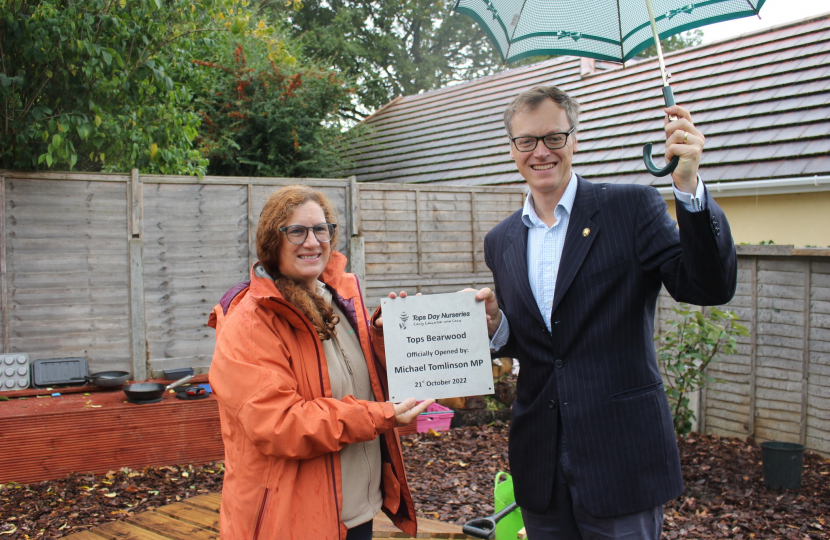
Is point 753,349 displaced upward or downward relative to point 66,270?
downward

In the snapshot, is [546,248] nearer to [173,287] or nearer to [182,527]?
[182,527]

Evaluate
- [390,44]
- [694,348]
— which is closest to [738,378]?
[694,348]

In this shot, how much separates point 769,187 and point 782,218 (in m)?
0.40

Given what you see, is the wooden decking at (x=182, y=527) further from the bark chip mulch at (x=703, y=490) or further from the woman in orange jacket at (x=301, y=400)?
the woman in orange jacket at (x=301, y=400)

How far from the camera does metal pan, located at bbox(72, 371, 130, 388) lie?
5566 mm

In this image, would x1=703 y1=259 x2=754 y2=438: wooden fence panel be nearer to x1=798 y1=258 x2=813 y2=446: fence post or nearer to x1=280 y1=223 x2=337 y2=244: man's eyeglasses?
x1=798 y1=258 x2=813 y2=446: fence post

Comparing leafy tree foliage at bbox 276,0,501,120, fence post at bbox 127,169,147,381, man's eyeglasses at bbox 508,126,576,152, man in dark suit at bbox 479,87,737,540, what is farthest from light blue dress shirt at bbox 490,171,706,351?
leafy tree foliage at bbox 276,0,501,120

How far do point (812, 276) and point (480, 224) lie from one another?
3.91 meters

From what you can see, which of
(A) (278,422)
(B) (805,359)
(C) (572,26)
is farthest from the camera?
(B) (805,359)

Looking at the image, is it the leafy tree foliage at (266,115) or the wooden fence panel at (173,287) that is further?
the leafy tree foliage at (266,115)

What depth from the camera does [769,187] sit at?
6.70 meters

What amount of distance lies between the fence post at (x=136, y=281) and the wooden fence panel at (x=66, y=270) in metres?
0.06

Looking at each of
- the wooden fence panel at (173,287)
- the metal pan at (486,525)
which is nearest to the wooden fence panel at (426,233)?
the wooden fence panel at (173,287)

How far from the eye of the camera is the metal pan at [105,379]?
18.3 feet
